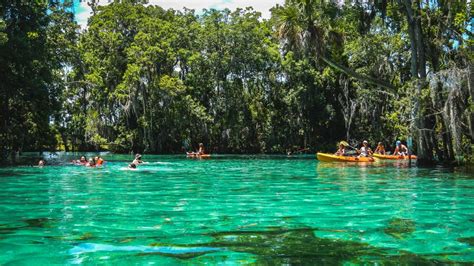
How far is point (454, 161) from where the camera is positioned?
23.9 metres

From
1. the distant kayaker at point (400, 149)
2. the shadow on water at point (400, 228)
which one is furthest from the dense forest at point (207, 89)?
the shadow on water at point (400, 228)

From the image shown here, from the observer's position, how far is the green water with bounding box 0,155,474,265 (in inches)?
225

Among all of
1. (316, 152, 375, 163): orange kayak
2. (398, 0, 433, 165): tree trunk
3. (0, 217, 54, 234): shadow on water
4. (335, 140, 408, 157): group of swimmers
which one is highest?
(398, 0, 433, 165): tree trunk

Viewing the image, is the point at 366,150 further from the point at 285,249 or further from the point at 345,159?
the point at 285,249

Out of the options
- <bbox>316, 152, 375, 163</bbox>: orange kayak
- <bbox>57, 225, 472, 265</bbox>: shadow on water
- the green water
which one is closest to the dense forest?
<bbox>316, 152, 375, 163</bbox>: orange kayak

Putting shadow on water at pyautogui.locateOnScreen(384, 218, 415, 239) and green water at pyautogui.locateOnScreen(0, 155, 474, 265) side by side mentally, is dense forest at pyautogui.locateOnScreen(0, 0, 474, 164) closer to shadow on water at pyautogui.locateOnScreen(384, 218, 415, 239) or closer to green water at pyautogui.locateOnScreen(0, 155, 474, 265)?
green water at pyautogui.locateOnScreen(0, 155, 474, 265)

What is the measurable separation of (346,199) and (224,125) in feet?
135

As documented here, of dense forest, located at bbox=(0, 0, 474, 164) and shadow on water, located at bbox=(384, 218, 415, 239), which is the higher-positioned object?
dense forest, located at bbox=(0, 0, 474, 164)

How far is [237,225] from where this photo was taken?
7695 mm

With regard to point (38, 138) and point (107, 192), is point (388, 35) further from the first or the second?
point (107, 192)

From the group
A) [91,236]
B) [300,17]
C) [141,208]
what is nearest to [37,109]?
[300,17]

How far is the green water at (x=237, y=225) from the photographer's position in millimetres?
5707

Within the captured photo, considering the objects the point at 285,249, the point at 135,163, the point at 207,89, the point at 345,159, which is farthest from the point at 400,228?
the point at 207,89

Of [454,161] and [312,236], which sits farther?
[454,161]
